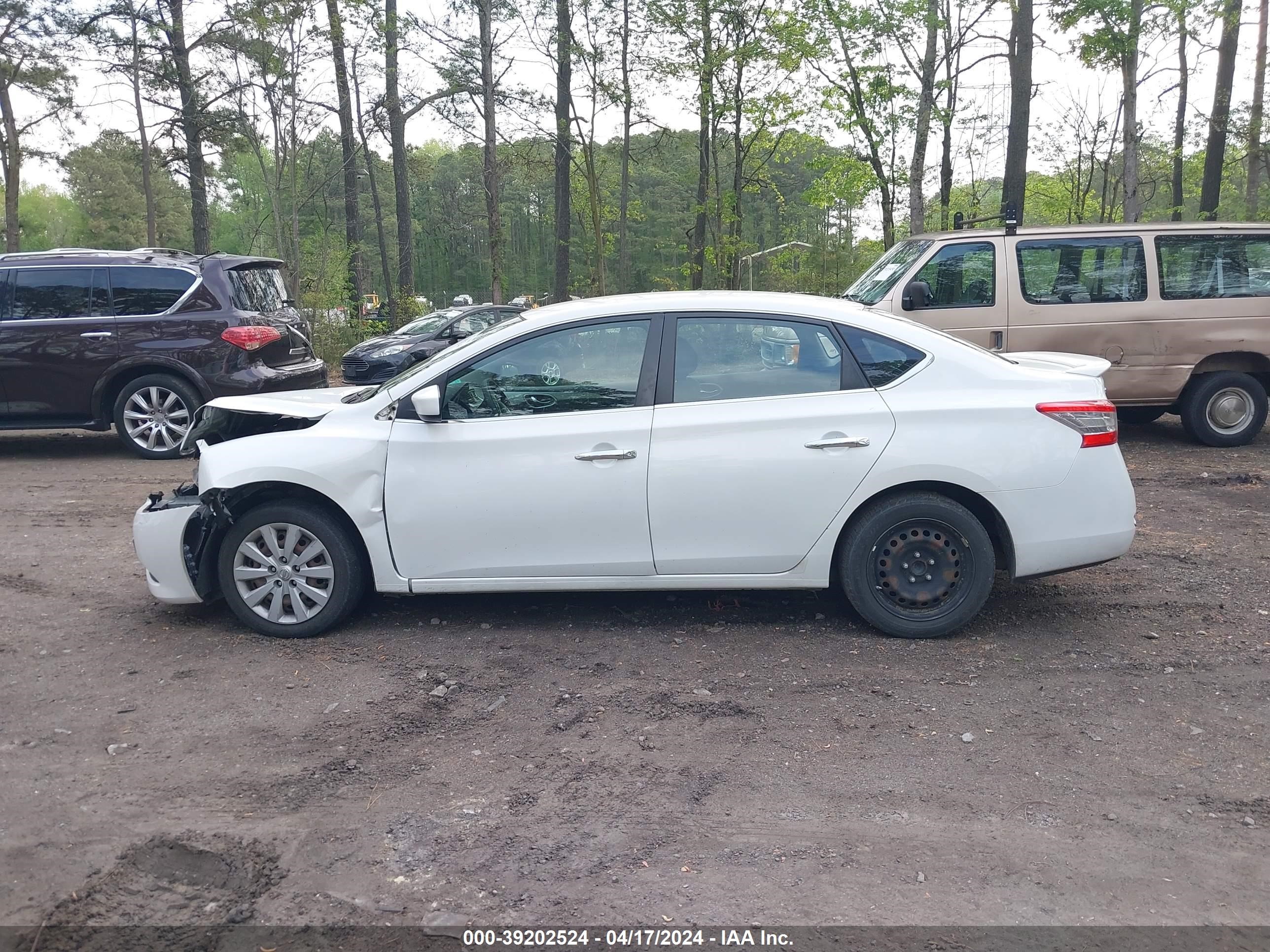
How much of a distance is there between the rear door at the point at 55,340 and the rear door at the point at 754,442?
23.8 feet

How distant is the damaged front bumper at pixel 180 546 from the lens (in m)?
5.09

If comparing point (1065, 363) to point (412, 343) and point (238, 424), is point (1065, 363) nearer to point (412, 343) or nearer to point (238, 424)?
point (238, 424)

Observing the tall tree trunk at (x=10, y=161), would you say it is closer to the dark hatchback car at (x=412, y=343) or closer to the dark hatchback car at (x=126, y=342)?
the dark hatchback car at (x=412, y=343)

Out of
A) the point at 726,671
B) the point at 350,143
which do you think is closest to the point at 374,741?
the point at 726,671

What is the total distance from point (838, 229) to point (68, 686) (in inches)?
1034

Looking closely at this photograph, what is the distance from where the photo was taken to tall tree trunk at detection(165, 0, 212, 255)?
71.3ft

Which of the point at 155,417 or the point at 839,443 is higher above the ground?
the point at 839,443

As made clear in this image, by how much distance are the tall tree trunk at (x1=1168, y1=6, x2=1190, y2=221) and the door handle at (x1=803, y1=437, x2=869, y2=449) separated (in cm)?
2234

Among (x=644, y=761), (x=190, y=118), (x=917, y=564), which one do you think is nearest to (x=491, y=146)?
(x=190, y=118)

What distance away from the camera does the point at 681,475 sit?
4801mm

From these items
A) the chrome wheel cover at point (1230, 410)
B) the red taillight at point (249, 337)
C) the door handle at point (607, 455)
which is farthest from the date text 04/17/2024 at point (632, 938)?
the chrome wheel cover at point (1230, 410)

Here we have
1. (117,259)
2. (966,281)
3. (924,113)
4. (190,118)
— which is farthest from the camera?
(190,118)

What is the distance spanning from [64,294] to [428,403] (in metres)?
7.06

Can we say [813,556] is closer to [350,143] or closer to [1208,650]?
[1208,650]
